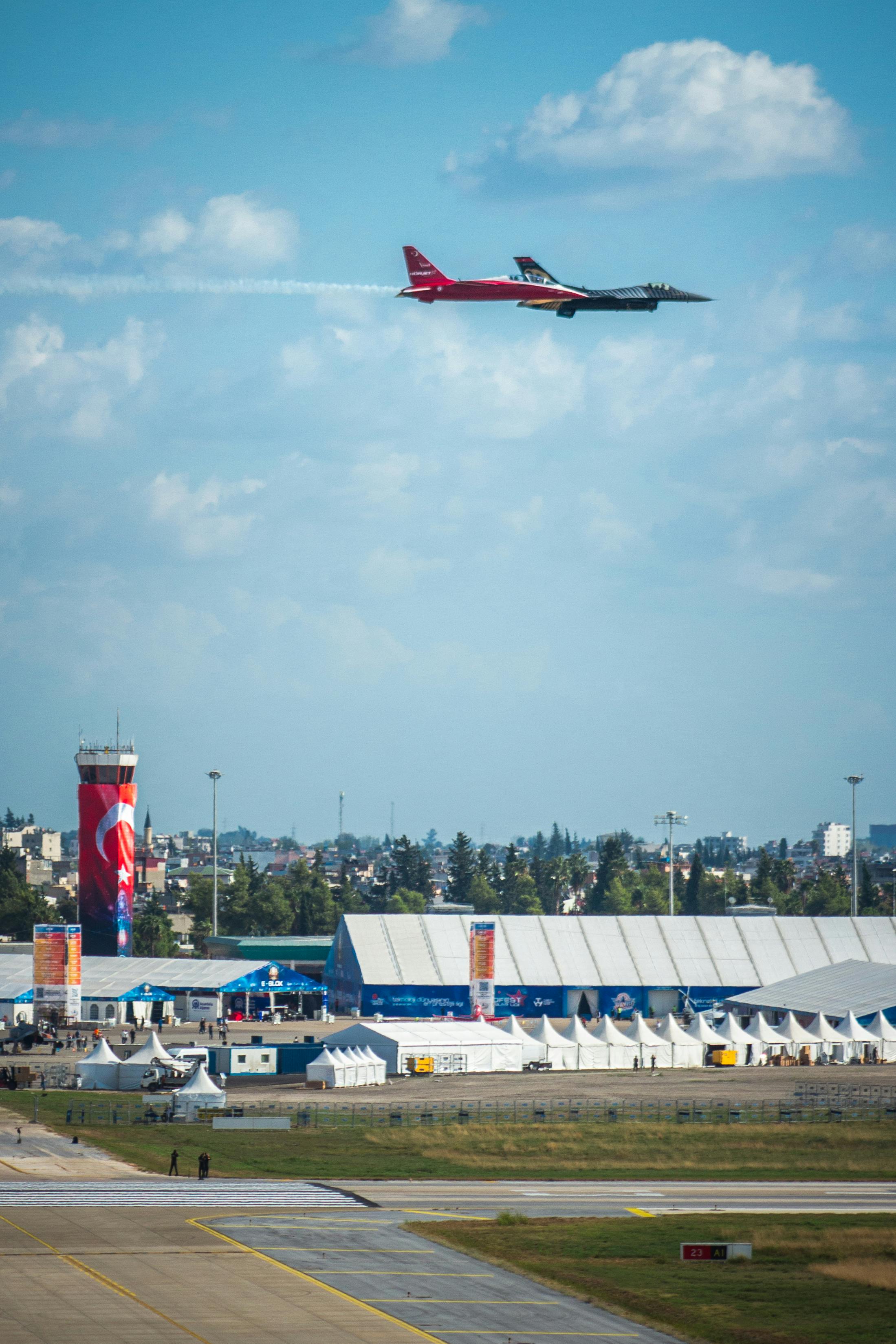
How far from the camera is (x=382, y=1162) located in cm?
6900

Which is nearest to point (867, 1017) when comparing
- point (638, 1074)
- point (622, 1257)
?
point (638, 1074)

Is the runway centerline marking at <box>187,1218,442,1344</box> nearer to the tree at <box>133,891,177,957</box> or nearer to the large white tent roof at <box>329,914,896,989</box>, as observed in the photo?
the large white tent roof at <box>329,914,896,989</box>

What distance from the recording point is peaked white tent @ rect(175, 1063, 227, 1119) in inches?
3211

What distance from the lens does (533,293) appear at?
87250 millimetres

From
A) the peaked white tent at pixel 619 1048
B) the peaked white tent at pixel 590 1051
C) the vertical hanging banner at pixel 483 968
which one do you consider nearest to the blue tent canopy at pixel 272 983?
the vertical hanging banner at pixel 483 968

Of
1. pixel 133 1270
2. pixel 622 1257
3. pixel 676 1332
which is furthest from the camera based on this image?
pixel 622 1257

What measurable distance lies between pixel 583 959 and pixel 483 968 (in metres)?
17.3

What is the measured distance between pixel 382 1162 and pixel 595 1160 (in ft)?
30.6

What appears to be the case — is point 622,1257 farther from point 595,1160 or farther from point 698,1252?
point 595,1160

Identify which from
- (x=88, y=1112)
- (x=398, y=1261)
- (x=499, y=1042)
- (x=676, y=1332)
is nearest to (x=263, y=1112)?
(x=88, y=1112)

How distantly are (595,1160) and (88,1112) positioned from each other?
26476mm

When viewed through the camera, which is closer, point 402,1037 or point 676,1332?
point 676,1332

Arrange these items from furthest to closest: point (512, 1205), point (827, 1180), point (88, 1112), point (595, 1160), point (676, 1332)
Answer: point (88, 1112) < point (595, 1160) < point (827, 1180) < point (512, 1205) < point (676, 1332)

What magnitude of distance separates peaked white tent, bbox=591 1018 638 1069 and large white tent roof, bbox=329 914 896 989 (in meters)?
21.8
